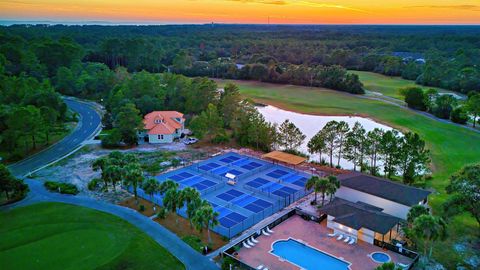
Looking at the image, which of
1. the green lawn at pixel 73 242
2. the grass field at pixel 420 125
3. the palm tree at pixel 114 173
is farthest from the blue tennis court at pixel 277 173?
the green lawn at pixel 73 242

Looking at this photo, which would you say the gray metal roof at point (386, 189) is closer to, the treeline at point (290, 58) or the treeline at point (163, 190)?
the treeline at point (163, 190)

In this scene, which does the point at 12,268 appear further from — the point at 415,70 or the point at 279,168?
the point at 415,70

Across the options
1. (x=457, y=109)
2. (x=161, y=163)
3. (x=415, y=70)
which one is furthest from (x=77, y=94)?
→ (x=415, y=70)

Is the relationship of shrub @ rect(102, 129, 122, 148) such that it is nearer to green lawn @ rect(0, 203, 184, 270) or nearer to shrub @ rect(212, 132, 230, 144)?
shrub @ rect(212, 132, 230, 144)

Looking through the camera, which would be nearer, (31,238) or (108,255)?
(108,255)

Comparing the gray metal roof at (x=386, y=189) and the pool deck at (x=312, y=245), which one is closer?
the pool deck at (x=312, y=245)

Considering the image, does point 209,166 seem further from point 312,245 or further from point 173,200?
point 312,245
